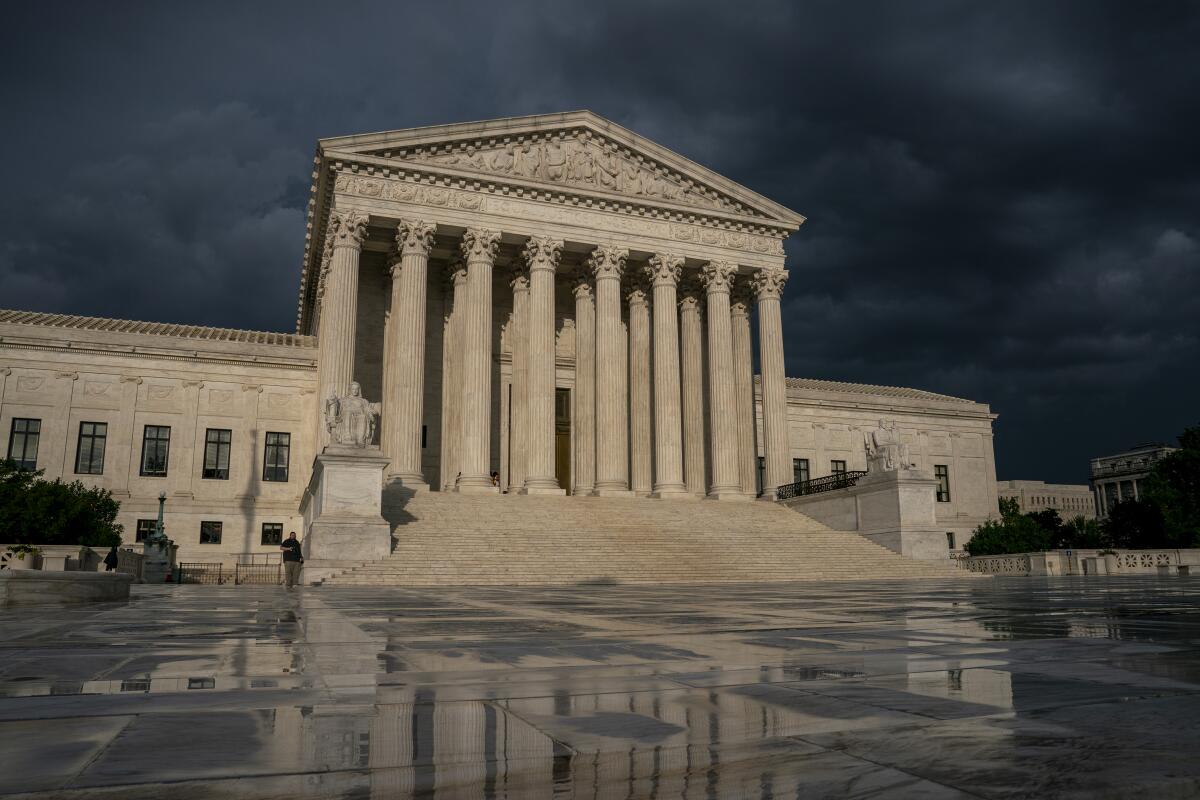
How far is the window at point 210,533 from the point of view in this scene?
1658 inches

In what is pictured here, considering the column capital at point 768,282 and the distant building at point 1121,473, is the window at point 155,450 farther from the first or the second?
the distant building at point 1121,473

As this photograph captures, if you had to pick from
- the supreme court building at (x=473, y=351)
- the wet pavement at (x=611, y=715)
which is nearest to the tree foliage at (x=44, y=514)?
the supreme court building at (x=473, y=351)

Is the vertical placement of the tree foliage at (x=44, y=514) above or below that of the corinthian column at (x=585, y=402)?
below

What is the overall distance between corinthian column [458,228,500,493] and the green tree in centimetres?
4121

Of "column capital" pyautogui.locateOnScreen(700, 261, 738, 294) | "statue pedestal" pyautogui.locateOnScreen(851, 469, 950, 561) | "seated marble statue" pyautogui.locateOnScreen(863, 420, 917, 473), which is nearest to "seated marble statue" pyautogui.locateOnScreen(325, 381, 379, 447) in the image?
"seated marble statue" pyautogui.locateOnScreen(863, 420, 917, 473)

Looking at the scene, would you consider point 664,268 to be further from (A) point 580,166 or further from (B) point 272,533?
(B) point 272,533

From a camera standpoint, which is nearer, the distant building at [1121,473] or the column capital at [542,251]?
the column capital at [542,251]

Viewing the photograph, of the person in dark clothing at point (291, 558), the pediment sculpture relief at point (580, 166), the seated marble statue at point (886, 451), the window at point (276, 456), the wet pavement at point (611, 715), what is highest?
the pediment sculpture relief at point (580, 166)

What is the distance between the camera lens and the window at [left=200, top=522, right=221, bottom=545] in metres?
42.1

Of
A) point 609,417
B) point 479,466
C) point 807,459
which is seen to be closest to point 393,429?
point 479,466

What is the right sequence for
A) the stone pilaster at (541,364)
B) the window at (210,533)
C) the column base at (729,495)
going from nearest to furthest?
the stone pilaster at (541,364) < the column base at (729,495) < the window at (210,533)

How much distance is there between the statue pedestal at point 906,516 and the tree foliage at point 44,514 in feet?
97.9

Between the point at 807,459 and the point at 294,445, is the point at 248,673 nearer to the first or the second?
the point at 294,445

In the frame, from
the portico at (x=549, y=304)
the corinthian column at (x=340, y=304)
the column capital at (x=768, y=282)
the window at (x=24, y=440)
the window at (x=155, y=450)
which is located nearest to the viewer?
the corinthian column at (x=340, y=304)
